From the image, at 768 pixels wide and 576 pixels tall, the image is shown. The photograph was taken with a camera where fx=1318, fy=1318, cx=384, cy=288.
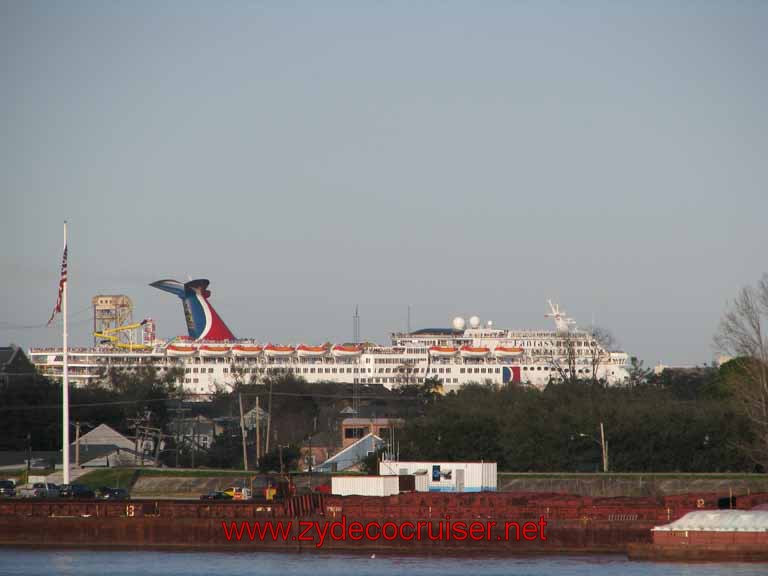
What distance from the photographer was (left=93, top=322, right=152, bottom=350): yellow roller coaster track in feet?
476

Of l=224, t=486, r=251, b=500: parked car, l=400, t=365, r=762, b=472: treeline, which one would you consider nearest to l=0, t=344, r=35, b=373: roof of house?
l=400, t=365, r=762, b=472: treeline

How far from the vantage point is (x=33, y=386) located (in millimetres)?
85312

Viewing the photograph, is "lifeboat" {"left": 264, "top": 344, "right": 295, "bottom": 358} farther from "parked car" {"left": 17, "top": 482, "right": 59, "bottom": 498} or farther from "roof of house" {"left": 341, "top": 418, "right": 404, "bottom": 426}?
"parked car" {"left": 17, "top": 482, "right": 59, "bottom": 498}

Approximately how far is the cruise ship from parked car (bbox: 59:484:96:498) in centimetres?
8016

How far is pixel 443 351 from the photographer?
5364 inches

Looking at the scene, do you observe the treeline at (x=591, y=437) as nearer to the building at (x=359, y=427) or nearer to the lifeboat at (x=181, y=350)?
the building at (x=359, y=427)

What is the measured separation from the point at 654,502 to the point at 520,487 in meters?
11.9

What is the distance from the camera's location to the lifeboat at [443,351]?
447 feet

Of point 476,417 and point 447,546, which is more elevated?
point 476,417

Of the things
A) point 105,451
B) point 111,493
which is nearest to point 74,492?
point 111,493

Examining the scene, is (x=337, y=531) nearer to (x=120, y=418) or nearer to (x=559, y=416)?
(x=559, y=416)

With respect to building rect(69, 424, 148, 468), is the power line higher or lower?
higher

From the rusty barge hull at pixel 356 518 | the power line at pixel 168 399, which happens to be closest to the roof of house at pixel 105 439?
the power line at pixel 168 399

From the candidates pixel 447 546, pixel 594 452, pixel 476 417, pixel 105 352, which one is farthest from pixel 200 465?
pixel 105 352
